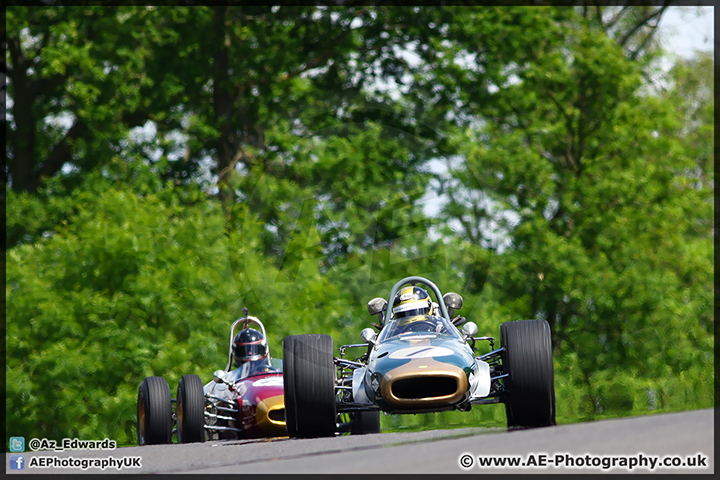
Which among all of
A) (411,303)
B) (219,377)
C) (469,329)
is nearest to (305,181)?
(219,377)

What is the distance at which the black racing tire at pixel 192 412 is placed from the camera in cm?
968

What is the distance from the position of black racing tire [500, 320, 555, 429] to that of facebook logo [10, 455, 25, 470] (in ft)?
13.1

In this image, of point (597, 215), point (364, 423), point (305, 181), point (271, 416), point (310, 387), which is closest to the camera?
point (310, 387)

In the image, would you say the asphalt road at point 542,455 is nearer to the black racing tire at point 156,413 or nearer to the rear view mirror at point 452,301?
the rear view mirror at point 452,301

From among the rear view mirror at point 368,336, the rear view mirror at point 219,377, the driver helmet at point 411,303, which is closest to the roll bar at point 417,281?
the driver helmet at point 411,303

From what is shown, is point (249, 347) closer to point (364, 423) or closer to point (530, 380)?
point (364, 423)

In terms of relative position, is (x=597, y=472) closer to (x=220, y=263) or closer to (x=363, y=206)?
(x=363, y=206)

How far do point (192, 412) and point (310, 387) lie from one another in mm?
3188

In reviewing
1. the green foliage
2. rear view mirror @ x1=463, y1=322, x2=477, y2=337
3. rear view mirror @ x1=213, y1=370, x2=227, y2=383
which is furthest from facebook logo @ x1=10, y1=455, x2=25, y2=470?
the green foliage

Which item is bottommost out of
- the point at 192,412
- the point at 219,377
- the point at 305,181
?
the point at 192,412

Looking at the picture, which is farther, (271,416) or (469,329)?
(271,416)

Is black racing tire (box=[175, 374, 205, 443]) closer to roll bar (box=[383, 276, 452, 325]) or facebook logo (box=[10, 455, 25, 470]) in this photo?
facebook logo (box=[10, 455, 25, 470])

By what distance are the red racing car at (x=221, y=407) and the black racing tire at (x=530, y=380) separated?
3.37 m

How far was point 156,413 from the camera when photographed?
989 centimetres
